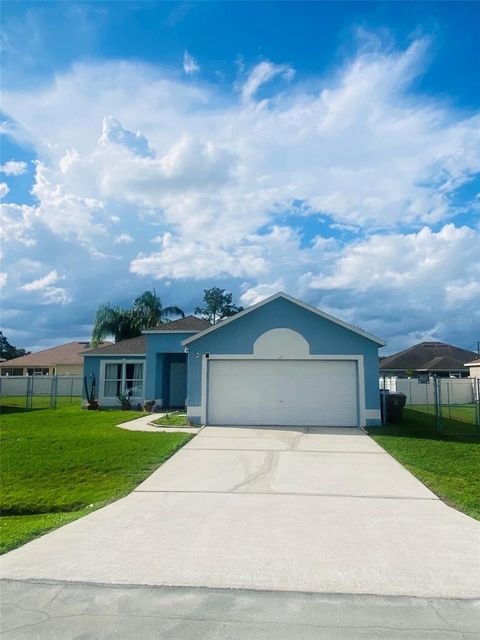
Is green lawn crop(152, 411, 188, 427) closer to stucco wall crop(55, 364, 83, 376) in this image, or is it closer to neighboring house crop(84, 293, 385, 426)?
neighboring house crop(84, 293, 385, 426)

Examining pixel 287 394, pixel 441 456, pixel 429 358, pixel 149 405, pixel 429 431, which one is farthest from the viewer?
pixel 429 358

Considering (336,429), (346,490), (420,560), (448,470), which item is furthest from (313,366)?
(420,560)

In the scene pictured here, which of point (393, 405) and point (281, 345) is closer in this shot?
point (281, 345)

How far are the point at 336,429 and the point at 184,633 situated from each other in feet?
42.3

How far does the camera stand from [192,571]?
16.6ft

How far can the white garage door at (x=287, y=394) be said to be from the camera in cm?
1703

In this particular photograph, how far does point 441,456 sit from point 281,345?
23.0 feet

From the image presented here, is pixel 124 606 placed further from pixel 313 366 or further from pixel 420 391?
pixel 420 391

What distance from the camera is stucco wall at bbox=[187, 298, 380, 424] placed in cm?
1702

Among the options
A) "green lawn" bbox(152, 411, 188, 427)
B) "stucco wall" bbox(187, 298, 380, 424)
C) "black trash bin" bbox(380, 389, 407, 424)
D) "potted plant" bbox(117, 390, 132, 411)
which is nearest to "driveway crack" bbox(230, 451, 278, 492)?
"green lawn" bbox(152, 411, 188, 427)

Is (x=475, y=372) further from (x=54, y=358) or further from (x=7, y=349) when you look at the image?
(x=7, y=349)

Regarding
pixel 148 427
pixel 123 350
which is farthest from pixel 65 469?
pixel 123 350

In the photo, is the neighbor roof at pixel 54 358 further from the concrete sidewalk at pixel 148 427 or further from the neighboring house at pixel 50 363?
the concrete sidewalk at pixel 148 427

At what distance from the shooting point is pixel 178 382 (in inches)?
966
